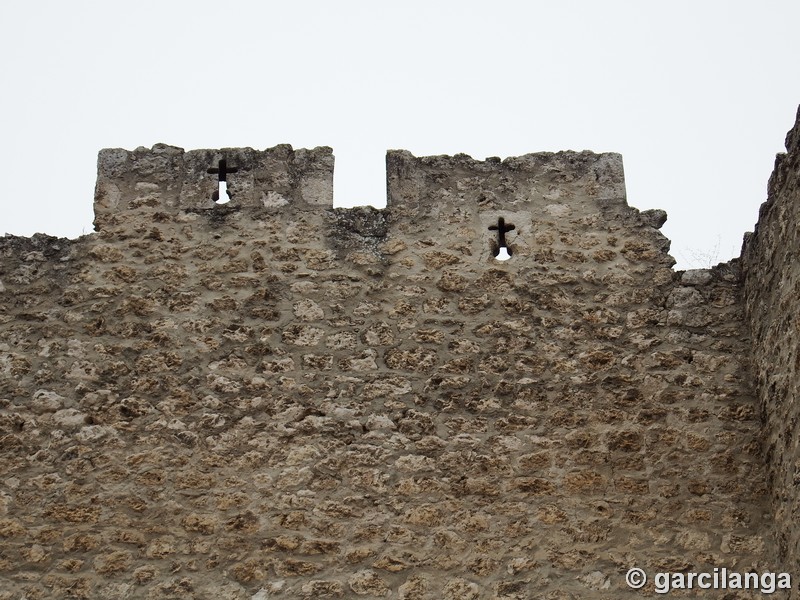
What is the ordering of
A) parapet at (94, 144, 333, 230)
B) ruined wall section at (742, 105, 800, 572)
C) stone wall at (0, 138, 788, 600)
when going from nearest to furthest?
ruined wall section at (742, 105, 800, 572) → stone wall at (0, 138, 788, 600) → parapet at (94, 144, 333, 230)

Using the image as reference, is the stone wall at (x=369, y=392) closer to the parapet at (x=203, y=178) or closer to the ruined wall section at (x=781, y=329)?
the parapet at (x=203, y=178)

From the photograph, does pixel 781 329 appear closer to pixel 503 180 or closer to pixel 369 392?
pixel 503 180

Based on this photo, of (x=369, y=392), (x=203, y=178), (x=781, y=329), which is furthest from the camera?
(x=203, y=178)

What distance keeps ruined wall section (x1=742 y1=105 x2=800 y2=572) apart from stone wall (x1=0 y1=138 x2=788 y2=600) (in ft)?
0.53

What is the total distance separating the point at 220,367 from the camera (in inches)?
209

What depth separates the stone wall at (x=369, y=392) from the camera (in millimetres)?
4844

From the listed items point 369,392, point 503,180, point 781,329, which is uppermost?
point 503,180

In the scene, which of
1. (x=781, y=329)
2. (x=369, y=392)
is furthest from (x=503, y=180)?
(x=781, y=329)

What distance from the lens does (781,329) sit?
4.87m

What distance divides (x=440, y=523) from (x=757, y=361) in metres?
1.75

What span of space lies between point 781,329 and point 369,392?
1.97 metres

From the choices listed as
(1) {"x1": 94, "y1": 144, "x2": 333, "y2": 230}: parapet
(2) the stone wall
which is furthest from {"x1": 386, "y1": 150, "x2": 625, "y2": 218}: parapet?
(1) {"x1": 94, "y1": 144, "x2": 333, "y2": 230}: parapet

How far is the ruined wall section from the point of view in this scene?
4617 millimetres

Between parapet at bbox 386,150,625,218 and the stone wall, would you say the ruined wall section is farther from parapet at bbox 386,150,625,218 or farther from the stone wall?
parapet at bbox 386,150,625,218
